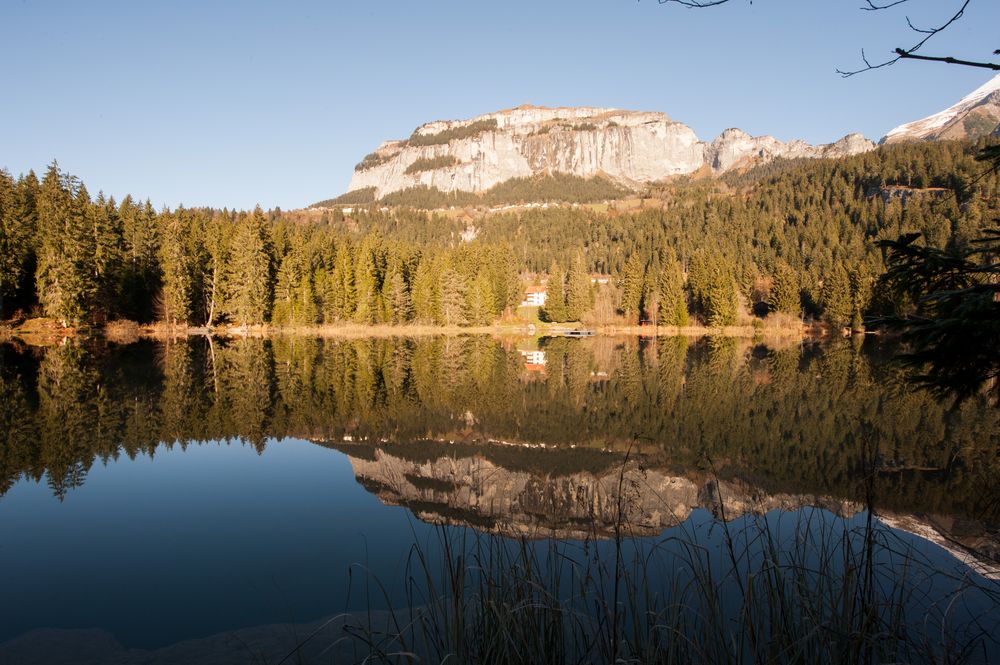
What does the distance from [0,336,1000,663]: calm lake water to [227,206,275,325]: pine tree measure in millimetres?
37789

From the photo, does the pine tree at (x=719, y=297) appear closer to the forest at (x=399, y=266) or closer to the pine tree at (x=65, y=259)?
the forest at (x=399, y=266)

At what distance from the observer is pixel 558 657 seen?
3.80 meters

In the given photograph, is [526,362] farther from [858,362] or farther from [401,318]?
[401,318]

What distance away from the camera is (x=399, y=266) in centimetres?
7181

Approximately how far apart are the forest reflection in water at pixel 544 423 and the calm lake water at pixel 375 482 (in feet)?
0.27

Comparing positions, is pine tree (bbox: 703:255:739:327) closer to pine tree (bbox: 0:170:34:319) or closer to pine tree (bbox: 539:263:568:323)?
pine tree (bbox: 539:263:568:323)

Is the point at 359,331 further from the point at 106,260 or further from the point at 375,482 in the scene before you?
the point at 375,482

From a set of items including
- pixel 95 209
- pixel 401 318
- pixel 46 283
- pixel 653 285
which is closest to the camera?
pixel 46 283

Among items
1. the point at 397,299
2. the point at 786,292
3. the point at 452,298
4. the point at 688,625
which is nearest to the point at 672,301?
the point at 786,292

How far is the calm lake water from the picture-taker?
566cm

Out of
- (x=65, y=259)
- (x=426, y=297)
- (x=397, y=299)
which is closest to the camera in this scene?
(x=65, y=259)

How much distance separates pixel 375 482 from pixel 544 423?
6.00 m

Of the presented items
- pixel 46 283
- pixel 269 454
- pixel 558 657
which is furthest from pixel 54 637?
pixel 46 283

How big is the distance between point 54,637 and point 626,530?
18.8 feet
